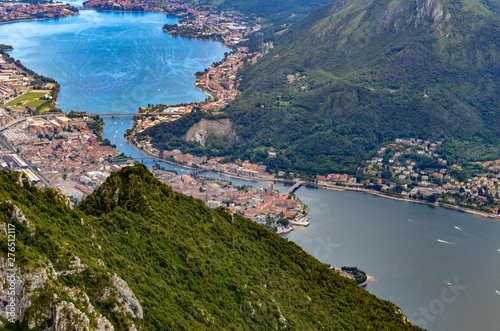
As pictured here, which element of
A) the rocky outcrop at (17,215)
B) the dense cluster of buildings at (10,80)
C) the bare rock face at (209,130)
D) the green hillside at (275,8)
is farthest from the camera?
the green hillside at (275,8)

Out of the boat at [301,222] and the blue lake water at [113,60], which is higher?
the boat at [301,222]

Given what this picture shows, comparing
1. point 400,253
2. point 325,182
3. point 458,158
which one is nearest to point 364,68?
point 458,158

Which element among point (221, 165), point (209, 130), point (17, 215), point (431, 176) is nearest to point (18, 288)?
point (17, 215)

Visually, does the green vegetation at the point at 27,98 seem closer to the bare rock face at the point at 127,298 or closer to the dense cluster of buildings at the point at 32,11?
the dense cluster of buildings at the point at 32,11

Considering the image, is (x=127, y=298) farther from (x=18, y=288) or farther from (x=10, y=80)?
(x=10, y=80)

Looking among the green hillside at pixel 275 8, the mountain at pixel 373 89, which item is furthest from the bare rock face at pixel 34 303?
the green hillside at pixel 275 8

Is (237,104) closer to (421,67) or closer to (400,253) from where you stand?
(421,67)
